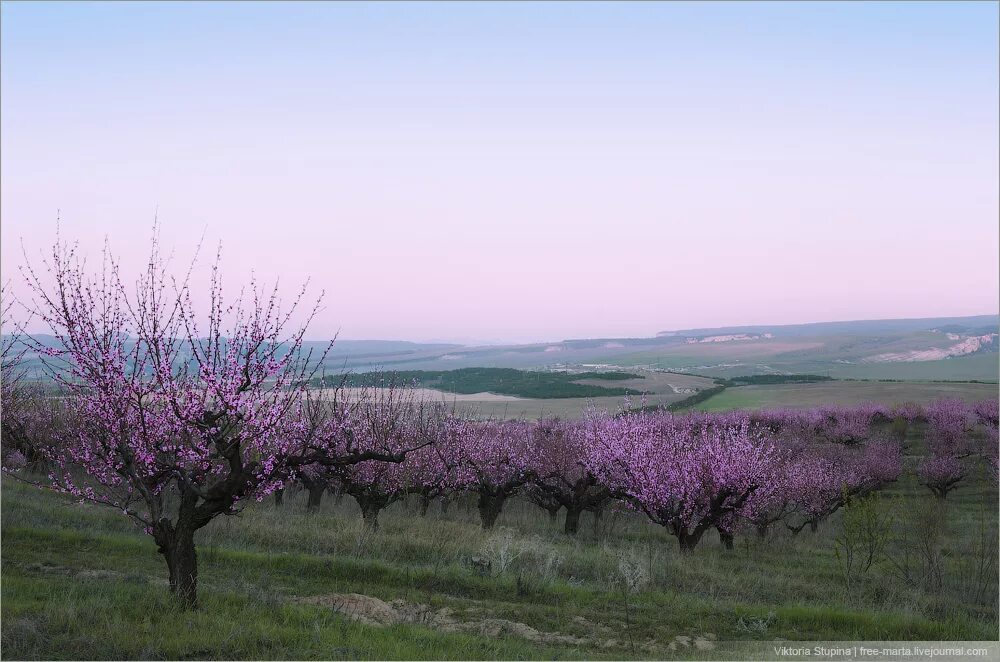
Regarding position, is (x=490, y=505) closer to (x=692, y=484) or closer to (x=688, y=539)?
(x=688, y=539)

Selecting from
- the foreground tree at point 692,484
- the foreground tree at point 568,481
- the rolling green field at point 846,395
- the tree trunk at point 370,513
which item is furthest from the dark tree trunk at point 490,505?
the rolling green field at point 846,395

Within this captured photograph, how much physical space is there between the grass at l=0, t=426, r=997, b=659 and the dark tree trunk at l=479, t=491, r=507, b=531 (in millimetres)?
4259

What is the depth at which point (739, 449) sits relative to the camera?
90.4 feet

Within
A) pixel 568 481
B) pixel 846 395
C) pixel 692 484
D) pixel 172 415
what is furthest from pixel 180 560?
pixel 846 395

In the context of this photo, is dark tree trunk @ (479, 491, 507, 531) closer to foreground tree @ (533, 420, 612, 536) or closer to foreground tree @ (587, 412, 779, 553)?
foreground tree @ (533, 420, 612, 536)

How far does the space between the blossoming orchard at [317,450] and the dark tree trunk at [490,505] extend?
0.25 ft

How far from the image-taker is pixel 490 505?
31.6m

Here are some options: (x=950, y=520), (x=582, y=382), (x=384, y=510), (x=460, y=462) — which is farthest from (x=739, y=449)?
(x=582, y=382)

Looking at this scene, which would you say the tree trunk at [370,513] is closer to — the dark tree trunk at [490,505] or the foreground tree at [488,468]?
the foreground tree at [488,468]

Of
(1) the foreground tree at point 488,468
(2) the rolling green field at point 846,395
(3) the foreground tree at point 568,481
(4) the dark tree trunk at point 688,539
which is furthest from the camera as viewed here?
(2) the rolling green field at point 846,395

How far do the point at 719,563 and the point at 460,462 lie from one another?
1238cm

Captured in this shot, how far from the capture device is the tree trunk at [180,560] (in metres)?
12.1

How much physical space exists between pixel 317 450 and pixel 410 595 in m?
4.97

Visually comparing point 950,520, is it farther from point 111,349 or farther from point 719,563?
point 111,349
